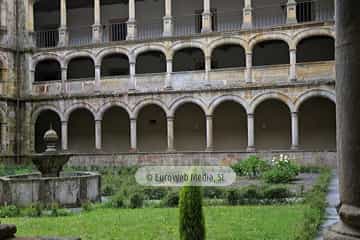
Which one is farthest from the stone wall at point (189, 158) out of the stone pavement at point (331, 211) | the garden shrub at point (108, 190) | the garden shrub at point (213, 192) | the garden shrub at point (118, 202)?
the garden shrub at point (118, 202)

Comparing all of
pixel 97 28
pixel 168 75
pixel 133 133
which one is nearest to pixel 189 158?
pixel 133 133

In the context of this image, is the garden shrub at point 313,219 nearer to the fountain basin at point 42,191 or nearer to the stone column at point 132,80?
the fountain basin at point 42,191

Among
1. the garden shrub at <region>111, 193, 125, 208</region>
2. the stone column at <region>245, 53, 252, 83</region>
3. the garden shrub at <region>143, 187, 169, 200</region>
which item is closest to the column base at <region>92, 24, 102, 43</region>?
the stone column at <region>245, 53, 252, 83</region>

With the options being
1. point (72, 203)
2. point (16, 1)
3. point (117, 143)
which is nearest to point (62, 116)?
point (117, 143)

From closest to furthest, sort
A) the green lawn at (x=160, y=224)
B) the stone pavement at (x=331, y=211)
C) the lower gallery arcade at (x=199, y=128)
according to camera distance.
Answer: the stone pavement at (x=331, y=211), the green lawn at (x=160, y=224), the lower gallery arcade at (x=199, y=128)

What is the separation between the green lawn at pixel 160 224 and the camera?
7509 millimetres

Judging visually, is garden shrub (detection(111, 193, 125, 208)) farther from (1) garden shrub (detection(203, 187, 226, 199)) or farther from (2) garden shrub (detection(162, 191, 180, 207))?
(1) garden shrub (detection(203, 187, 226, 199))

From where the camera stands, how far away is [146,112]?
27859mm

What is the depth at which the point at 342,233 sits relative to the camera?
2.87 metres

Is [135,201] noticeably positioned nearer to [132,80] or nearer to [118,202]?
[118,202]

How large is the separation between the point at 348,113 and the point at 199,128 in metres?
24.2

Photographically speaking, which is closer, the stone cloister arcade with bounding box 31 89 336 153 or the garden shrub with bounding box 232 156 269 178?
the garden shrub with bounding box 232 156 269 178

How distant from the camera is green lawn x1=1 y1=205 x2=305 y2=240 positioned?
296 inches

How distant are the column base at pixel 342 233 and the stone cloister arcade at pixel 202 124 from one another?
20.1m
